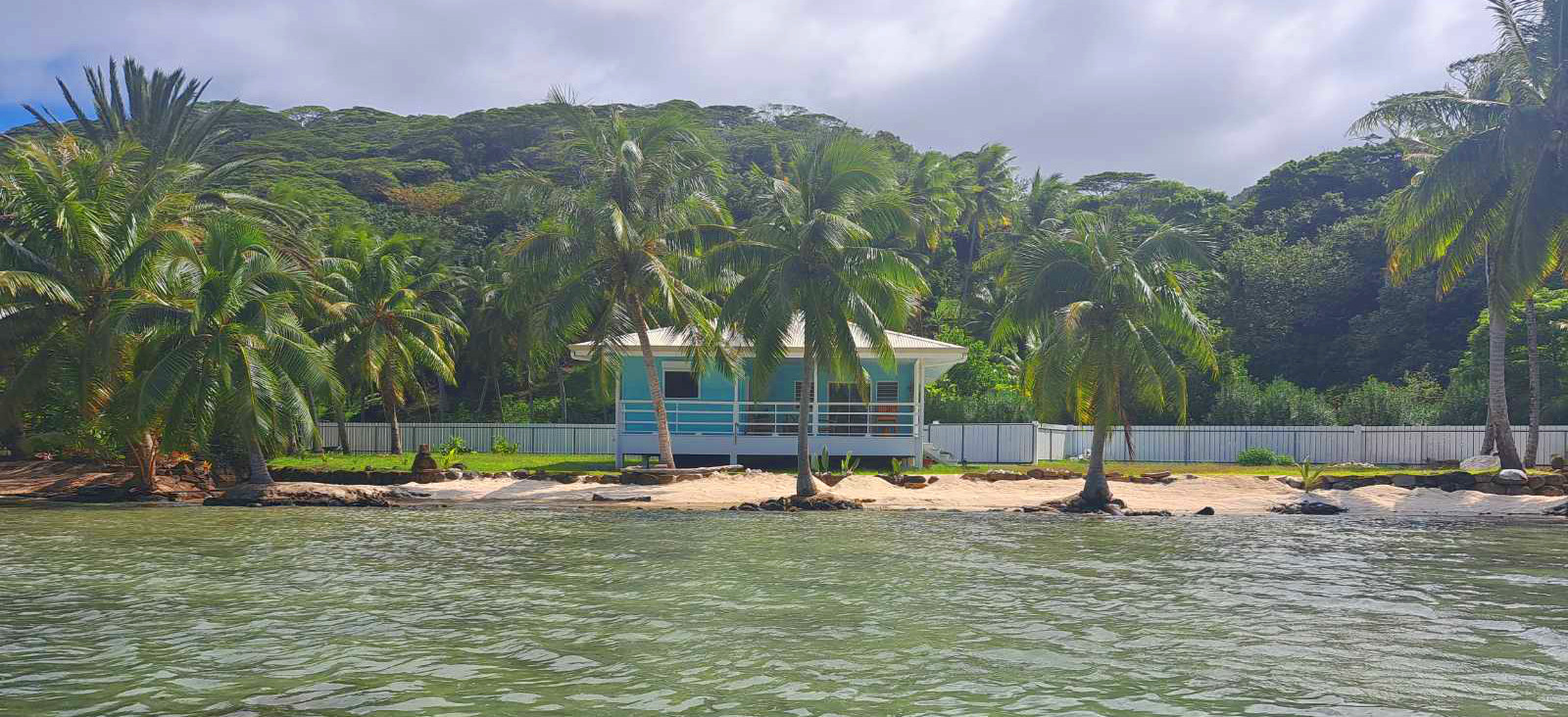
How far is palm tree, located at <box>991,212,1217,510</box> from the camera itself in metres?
21.0

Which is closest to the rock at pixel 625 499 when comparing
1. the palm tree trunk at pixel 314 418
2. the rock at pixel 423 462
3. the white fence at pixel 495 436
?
the rock at pixel 423 462

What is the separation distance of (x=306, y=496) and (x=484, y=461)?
23.2ft

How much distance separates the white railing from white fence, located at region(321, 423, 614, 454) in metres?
5.29

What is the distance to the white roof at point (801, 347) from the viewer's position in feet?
89.8

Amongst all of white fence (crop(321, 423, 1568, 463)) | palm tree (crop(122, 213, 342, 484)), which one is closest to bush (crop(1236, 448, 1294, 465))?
white fence (crop(321, 423, 1568, 463))

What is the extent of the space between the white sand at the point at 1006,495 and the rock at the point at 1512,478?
0.43 meters

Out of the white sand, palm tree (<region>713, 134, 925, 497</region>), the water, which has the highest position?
palm tree (<region>713, 134, 925, 497</region>)

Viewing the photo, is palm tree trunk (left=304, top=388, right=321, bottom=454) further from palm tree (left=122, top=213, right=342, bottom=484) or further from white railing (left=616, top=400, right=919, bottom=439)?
white railing (left=616, top=400, right=919, bottom=439)

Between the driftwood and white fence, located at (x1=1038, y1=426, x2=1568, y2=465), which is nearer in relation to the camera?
the driftwood

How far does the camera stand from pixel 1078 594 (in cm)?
1243

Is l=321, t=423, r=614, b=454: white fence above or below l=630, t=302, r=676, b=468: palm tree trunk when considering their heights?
below

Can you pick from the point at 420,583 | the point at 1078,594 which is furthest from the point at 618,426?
the point at 1078,594

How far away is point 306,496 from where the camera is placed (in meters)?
24.0

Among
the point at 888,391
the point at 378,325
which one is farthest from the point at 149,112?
the point at 888,391
